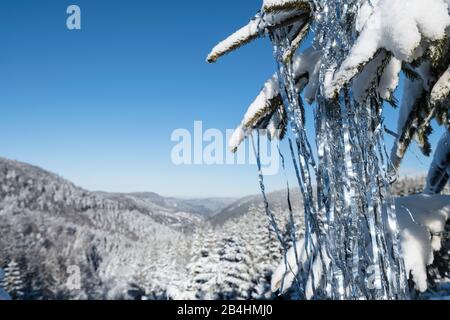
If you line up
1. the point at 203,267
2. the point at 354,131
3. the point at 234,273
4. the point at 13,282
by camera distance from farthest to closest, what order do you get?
the point at 13,282 → the point at 203,267 → the point at 234,273 → the point at 354,131

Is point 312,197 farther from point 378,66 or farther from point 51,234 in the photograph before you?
point 51,234

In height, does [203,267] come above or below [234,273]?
above

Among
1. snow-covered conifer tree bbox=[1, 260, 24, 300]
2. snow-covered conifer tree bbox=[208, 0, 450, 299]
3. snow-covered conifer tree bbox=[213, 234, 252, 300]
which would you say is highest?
snow-covered conifer tree bbox=[208, 0, 450, 299]

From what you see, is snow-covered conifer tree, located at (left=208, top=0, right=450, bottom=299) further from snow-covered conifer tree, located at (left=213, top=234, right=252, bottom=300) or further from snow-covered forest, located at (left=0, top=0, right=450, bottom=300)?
snow-covered conifer tree, located at (left=213, top=234, right=252, bottom=300)

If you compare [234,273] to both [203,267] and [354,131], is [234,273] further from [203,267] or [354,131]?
[354,131]

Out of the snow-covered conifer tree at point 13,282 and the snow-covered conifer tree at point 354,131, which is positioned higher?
the snow-covered conifer tree at point 354,131

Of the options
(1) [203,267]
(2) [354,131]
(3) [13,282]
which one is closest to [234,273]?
(1) [203,267]

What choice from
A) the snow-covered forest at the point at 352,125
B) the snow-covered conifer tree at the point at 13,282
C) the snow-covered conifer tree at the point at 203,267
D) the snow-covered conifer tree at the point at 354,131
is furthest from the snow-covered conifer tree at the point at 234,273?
the snow-covered conifer tree at the point at 13,282

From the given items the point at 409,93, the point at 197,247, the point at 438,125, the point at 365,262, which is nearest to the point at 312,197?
the point at 365,262

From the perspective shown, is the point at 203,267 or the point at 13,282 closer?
the point at 203,267

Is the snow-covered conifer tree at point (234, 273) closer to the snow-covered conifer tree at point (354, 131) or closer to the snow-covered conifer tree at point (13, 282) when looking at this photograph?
the snow-covered conifer tree at point (354, 131)

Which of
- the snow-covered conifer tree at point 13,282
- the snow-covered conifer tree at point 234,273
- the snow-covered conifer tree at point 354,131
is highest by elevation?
the snow-covered conifer tree at point 354,131

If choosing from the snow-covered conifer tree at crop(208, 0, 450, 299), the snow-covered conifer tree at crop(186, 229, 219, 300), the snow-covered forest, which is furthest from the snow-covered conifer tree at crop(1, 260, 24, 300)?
the snow-covered conifer tree at crop(208, 0, 450, 299)

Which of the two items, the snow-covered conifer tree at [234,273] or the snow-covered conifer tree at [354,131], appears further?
the snow-covered conifer tree at [234,273]
